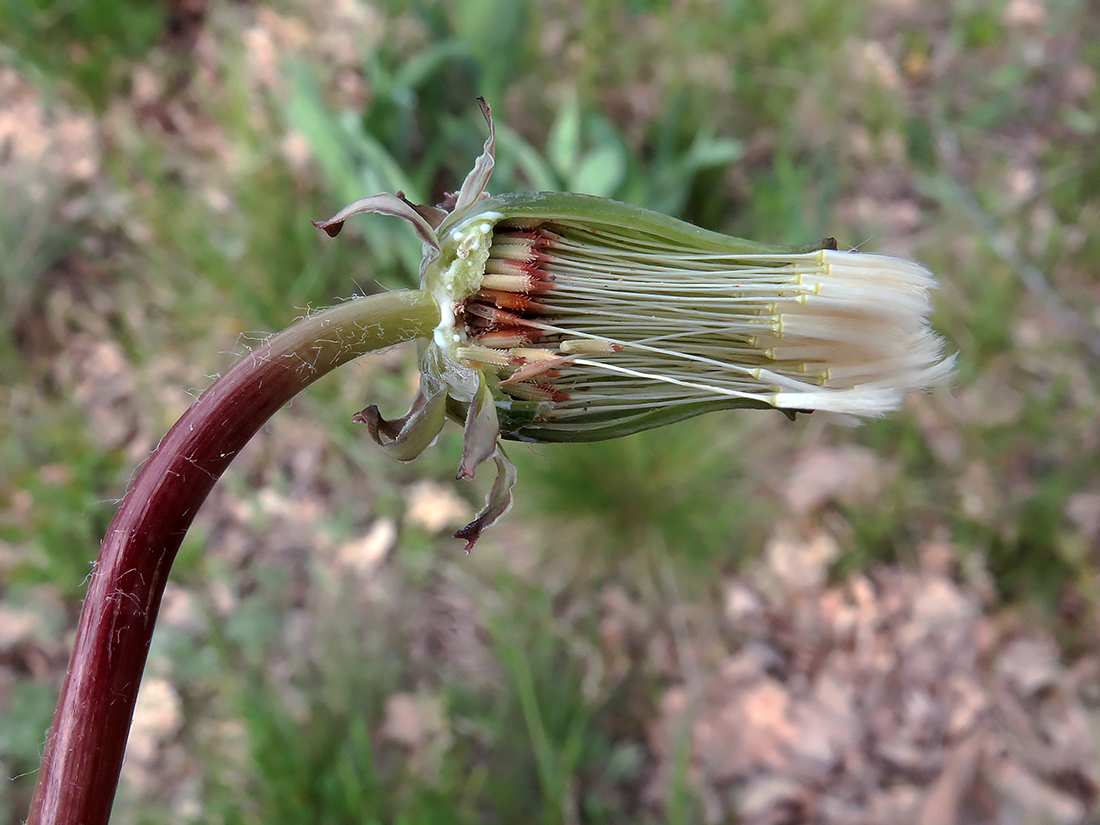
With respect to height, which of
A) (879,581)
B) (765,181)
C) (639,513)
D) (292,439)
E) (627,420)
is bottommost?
(627,420)

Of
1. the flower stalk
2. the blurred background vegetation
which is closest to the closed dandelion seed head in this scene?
the flower stalk

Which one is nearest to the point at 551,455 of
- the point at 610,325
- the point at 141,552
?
the point at 610,325

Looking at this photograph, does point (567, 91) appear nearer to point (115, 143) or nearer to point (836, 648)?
point (115, 143)

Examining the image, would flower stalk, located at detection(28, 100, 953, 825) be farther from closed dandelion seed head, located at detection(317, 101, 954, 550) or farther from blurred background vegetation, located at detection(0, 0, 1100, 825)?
blurred background vegetation, located at detection(0, 0, 1100, 825)

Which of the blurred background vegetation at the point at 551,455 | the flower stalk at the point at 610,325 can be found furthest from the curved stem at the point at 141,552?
the blurred background vegetation at the point at 551,455

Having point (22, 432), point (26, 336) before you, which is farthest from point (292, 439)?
point (26, 336)

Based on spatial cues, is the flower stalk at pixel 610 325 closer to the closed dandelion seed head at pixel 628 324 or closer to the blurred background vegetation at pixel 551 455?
the closed dandelion seed head at pixel 628 324
